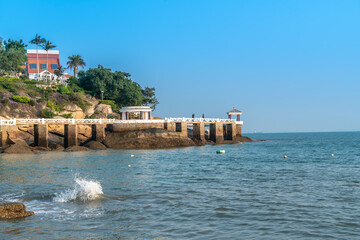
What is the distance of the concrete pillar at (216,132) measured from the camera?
7189 cm

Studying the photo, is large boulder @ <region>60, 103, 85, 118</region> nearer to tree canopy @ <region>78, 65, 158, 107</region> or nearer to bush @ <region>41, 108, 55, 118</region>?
bush @ <region>41, 108, 55, 118</region>

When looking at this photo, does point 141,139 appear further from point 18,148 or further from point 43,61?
point 43,61

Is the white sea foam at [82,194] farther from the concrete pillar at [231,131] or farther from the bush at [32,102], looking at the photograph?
the concrete pillar at [231,131]

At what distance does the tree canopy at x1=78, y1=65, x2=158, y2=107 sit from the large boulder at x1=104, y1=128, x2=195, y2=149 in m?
30.4

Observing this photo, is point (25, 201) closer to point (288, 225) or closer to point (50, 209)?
point (50, 209)

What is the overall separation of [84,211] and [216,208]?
5.50 metres

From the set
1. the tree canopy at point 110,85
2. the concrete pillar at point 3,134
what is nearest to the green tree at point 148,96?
the tree canopy at point 110,85

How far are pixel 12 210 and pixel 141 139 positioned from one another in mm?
43208

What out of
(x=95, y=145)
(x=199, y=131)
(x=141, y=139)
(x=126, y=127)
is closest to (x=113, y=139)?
(x=126, y=127)

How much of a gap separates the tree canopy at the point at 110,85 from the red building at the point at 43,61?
37.0 ft

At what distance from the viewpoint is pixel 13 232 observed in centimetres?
1234

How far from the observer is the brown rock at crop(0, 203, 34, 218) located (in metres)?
14.1

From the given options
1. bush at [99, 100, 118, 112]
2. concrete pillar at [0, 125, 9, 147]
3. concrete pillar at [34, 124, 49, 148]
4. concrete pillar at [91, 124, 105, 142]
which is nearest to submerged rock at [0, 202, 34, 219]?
concrete pillar at [0, 125, 9, 147]

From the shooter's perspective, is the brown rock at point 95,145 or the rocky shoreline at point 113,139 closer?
the rocky shoreline at point 113,139
